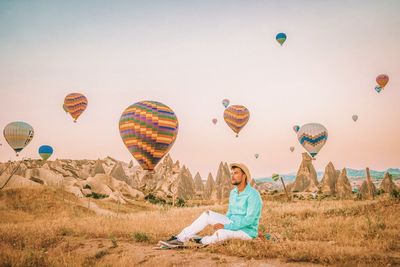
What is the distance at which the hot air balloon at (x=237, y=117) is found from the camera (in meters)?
38.4

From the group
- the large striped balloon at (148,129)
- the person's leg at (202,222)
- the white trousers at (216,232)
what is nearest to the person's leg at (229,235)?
the white trousers at (216,232)

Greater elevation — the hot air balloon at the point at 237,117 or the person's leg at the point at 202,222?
the hot air balloon at the point at 237,117

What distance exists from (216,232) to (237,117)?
103 feet

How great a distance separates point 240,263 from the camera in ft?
20.6

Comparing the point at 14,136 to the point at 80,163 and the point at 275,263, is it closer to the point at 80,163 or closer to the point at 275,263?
the point at 275,263

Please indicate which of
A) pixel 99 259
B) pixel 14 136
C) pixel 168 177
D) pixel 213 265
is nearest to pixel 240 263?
pixel 213 265

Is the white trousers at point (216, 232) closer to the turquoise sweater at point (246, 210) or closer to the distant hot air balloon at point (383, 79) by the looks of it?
the turquoise sweater at point (246, 210)

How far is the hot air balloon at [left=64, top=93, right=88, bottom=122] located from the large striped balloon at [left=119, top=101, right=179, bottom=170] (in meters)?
15.5

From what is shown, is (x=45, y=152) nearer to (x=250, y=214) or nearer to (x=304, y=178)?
(x=250, y=214)

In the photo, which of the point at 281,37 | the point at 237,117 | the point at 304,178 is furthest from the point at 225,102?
the point at 304,178

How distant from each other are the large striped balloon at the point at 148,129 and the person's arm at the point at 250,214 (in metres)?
14.3

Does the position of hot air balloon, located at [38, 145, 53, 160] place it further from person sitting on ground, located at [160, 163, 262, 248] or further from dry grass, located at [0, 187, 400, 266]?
person sitting on ground, located at [160, 163, 262, 248]

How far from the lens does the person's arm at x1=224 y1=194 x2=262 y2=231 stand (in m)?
7.25

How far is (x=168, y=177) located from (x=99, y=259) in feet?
292
